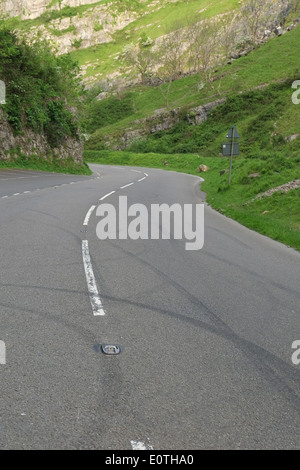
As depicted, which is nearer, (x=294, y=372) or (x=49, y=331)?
(x=294, y=372)

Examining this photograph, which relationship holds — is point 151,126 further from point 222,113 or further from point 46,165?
point 46,165

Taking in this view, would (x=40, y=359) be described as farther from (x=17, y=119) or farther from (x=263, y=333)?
(x=17, y=119)

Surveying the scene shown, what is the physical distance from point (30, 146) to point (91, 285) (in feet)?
104

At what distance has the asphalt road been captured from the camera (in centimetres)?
278

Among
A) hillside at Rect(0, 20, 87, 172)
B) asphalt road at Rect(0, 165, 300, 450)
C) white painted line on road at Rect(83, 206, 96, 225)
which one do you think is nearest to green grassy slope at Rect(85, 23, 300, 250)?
asphalt road at Rect(0, 165, 300, 450)

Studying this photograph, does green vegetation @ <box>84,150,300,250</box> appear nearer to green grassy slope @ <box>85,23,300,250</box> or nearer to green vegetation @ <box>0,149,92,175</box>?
green grassy slope @ <box>85,23,300,250</box>

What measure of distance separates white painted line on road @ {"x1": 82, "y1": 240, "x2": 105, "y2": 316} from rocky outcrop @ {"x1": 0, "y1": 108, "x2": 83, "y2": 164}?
2703 cm

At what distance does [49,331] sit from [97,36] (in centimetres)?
20772

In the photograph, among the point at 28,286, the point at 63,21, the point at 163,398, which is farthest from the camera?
the point at 63,21

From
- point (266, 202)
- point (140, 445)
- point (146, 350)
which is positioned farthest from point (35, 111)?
point (140, 445)

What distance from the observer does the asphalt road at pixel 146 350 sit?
9.12 ft

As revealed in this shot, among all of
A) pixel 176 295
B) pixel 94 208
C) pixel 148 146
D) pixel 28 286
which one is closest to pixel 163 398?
pixel 176 295

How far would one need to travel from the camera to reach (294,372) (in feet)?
12.2

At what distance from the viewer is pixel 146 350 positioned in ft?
12.8
